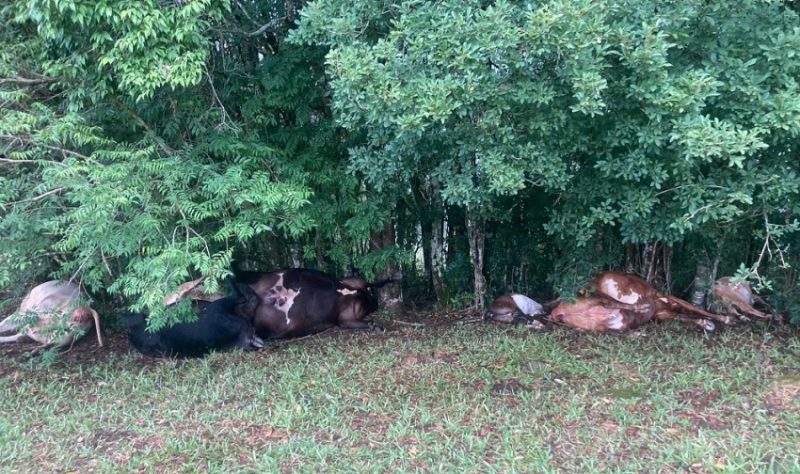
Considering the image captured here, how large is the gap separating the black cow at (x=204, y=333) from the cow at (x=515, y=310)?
2299mm

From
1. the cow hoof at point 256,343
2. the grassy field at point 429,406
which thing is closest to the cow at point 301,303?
the cow hoof at point 256,343

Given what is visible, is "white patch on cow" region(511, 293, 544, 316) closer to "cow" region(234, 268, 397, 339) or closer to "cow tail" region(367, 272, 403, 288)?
"cow tail" region(367, 272, 403, 288)

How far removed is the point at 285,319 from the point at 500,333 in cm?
201

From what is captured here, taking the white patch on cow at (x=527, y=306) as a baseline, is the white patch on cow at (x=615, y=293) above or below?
above

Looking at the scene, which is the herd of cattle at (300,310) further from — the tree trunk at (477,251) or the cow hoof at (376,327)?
the tree trunk at (477,251)

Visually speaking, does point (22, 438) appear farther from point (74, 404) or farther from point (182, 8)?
point (182, 8)

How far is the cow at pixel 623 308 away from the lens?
5.88 m

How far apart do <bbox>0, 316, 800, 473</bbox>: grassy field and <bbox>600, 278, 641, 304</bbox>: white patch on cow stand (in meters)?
0.34

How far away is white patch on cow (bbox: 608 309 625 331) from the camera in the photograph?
5.86 metres

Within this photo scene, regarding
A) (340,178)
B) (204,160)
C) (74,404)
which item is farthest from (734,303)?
(74,404)

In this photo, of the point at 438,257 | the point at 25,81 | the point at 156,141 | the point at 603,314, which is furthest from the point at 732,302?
the point at 25,81

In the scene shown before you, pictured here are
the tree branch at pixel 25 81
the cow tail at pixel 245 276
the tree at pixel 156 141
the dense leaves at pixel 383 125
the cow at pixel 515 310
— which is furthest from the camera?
the cow at pixel 515 310

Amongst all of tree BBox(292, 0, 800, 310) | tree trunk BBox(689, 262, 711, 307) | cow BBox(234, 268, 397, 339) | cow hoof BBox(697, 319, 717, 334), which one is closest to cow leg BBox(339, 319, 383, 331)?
cow BBox(234, 268, 397, 339)

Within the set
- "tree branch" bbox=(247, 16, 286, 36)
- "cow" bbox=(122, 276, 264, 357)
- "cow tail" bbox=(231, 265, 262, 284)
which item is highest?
"tree branch" bbox=(247, 16, 286, 36)
